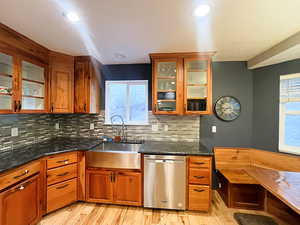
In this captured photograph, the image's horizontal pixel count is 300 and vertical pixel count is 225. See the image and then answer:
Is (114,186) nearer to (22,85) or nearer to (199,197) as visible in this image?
(199,197)

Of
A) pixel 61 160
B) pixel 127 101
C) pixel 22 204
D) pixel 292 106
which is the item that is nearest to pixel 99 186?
pixel 61 160

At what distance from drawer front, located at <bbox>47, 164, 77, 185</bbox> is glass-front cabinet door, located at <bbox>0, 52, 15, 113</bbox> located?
938mm

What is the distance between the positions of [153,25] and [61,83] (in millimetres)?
1808

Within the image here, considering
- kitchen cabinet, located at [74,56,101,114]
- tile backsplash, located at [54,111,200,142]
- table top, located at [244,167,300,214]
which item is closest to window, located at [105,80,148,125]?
tile backsplash, located at [54,111,200,142]

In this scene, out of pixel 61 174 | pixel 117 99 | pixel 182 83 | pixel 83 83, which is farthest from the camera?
pixel 117 99

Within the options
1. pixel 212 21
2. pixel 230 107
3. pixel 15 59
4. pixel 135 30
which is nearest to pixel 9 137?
pixel 15 59

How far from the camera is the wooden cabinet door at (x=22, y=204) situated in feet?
4.40

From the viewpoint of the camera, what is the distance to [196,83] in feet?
7.58

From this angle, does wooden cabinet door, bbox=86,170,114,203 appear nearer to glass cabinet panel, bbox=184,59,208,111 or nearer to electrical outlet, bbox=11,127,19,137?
electrical outlet, bbox=11,127,19,137

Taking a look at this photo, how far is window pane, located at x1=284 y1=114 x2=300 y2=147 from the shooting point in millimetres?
2133

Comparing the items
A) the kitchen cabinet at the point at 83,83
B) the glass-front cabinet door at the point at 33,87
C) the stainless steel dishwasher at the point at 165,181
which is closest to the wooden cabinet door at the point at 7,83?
the glass-front cabinet door at the point at 33,87

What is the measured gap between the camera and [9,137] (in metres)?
1.90

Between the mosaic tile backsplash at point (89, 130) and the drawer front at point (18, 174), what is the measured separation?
2.22 feet

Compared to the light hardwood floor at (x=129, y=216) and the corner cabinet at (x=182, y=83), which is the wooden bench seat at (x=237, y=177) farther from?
the corner cabinet at (x=182, y=83)
